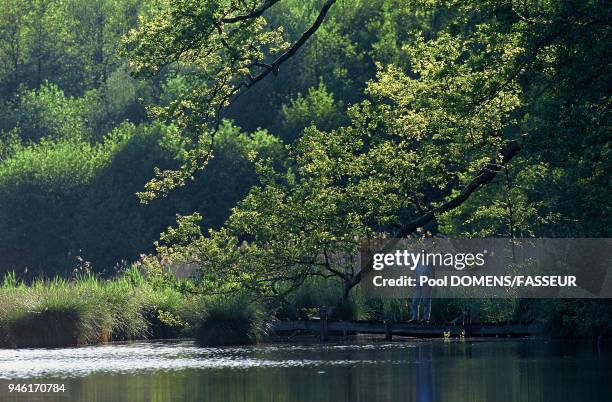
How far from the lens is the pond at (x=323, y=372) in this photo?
64.4ft

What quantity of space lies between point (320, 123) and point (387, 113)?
83.7 ft

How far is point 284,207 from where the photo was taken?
3269 centimetres

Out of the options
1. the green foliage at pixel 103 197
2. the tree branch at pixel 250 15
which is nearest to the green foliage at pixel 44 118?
the green foliage at pixel 103 197

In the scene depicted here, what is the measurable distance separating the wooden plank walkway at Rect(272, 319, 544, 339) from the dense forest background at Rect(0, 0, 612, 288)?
2.20 m

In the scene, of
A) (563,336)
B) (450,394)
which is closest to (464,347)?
(563,336)

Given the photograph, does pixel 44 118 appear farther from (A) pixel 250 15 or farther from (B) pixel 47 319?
(A) pixel 250 15

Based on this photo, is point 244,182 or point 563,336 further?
point 244,182

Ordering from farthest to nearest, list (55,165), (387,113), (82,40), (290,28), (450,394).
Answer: (82,40) < (290,28) < (55,165) < (387,113) < (450,394)

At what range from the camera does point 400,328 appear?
32.0 m

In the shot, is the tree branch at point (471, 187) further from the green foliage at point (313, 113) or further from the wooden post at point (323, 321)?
the green foliage at point (313, 113)

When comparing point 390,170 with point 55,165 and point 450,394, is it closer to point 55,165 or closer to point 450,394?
point 450,394

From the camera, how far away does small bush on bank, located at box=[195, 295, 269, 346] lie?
31297mm

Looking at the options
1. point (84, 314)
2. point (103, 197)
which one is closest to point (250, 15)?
point (84, 314)

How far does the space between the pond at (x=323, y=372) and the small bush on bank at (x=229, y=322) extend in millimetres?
1110
